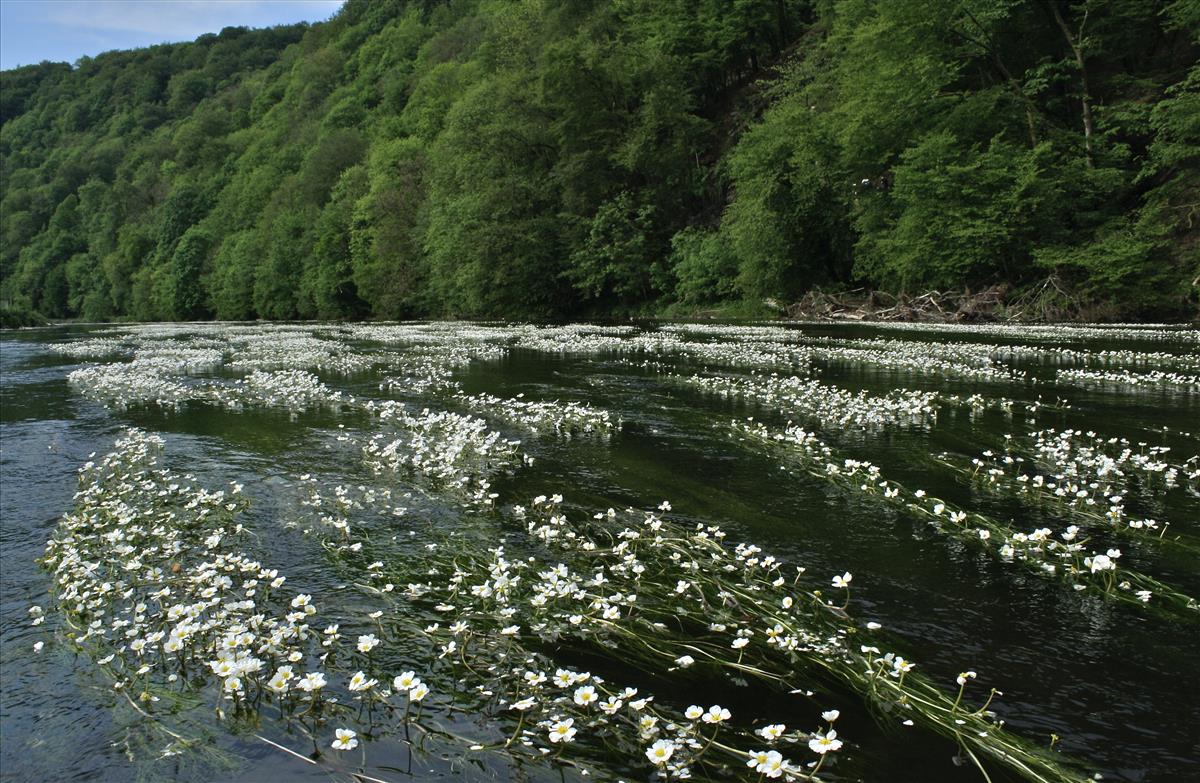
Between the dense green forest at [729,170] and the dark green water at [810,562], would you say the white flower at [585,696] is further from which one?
the dense green forest at [729,170]

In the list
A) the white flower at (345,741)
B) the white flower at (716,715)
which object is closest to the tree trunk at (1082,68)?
the white flower at (716,715)

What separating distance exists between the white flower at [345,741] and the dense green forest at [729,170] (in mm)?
39736

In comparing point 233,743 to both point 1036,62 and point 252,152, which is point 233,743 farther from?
point 252,152

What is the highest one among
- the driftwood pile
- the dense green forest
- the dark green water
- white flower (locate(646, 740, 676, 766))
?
the dense green forest

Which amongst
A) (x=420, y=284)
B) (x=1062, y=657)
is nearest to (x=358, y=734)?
(x=1062, y=657)

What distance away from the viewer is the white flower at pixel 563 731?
148 inches

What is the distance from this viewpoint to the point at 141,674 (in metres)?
4.91

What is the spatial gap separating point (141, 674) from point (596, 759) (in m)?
3.30

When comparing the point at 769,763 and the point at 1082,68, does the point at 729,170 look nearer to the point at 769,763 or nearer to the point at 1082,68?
the point at 1082,68

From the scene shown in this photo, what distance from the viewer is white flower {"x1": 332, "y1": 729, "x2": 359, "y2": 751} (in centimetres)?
386

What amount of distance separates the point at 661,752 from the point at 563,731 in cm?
63

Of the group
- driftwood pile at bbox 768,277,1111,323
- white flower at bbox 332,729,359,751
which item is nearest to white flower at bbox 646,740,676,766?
white flower at bbox 332,729,359,751

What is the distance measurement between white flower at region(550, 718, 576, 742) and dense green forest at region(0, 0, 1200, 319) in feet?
128

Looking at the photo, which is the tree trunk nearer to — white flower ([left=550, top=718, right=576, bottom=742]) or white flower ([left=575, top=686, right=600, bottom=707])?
white flower ([left=575, top=686, right=600, bottom=707])
